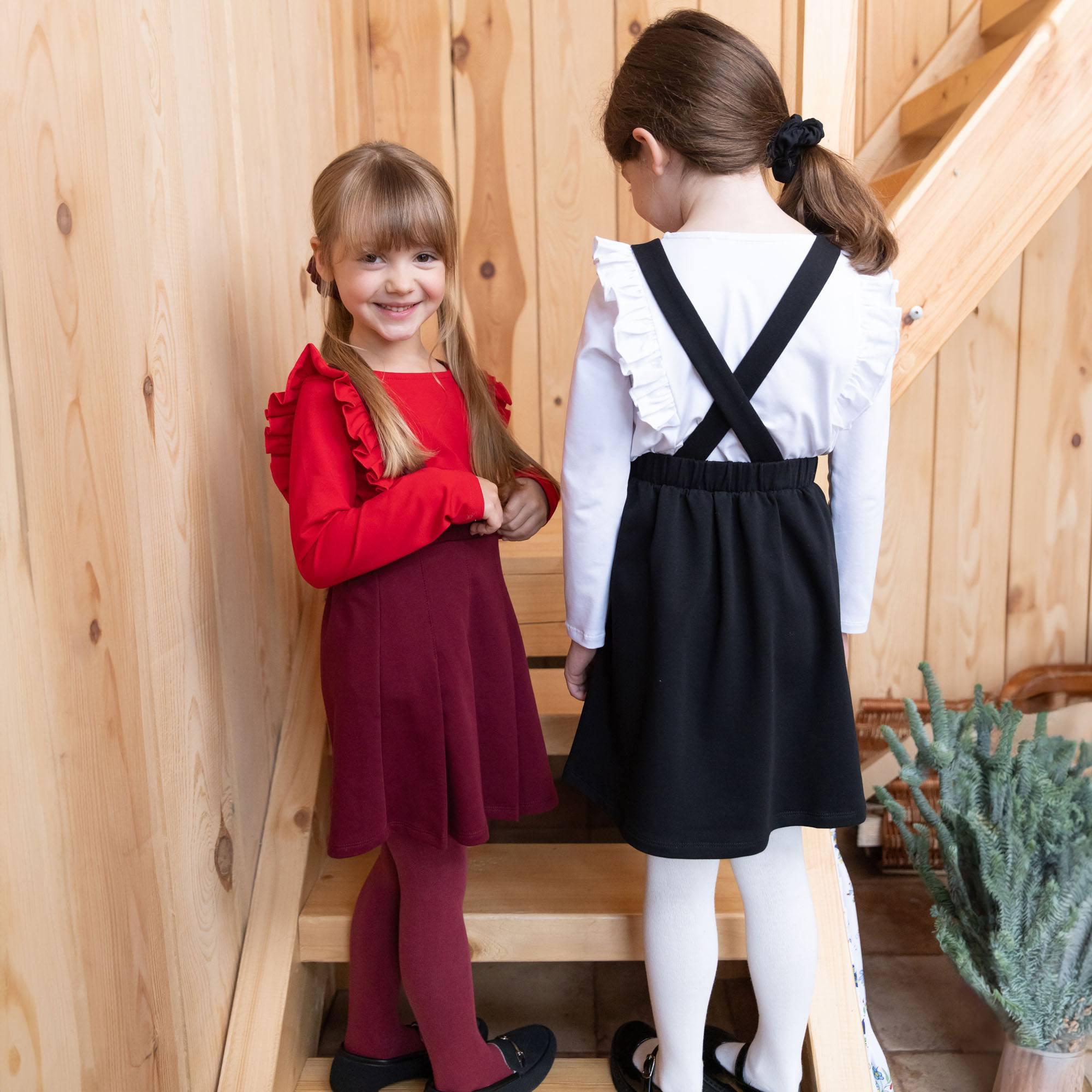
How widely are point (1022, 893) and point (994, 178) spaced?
3.30 feet

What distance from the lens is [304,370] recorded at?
119cm

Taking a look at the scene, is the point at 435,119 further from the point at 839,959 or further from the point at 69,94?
the point at 839,959

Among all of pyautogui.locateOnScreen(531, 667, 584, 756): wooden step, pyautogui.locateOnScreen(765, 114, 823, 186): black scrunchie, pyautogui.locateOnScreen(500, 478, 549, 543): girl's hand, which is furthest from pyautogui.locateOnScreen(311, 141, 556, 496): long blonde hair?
pyautogui.locateOnScreen(531, 667, 584, 756): wooden step

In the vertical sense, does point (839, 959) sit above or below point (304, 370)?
below

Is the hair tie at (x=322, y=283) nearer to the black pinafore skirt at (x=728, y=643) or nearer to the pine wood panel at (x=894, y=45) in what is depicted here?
the black pinafore skirt at (x=728, y=643)

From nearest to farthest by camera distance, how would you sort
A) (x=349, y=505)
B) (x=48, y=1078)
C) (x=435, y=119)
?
(x=48, y=1078) < (x=349, y=505) < (x=435, y=119)

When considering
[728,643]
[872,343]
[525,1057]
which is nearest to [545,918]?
[525,1057]

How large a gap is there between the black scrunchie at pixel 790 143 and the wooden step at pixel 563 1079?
46.4 inches

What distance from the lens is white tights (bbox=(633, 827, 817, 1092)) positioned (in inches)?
48.2

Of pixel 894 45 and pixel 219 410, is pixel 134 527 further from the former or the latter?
pixel 894 45

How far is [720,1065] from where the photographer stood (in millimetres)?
1382

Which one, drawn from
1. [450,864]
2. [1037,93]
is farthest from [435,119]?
[450,864]

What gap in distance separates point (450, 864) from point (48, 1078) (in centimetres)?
50

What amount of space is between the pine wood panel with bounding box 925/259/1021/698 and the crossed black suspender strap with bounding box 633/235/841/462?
4.07ft
